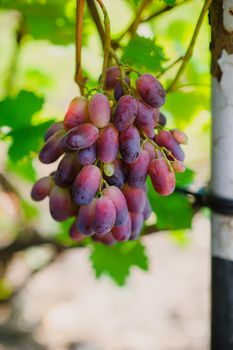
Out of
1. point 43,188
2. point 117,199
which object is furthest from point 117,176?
point 43,188

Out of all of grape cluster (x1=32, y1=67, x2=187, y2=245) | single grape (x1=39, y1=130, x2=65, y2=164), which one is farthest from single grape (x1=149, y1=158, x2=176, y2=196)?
single grape (x1=39, y1=130, x2=65, y2=164)

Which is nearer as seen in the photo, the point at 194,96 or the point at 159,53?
the point at 159,53

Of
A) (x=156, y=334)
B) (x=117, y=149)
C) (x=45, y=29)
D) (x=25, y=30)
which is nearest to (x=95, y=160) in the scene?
(x=117, y=149)

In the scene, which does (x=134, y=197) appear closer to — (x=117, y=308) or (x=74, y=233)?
(x=74, y=233)

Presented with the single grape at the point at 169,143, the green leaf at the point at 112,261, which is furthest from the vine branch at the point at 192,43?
the green leaf at the point at 112,261

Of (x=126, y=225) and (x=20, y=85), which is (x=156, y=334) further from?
(x=126, y=225)

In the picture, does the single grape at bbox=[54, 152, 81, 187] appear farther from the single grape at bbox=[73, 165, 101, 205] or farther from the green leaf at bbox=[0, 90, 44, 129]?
the green leaf at bbox=[0, 90, 44, 129]
